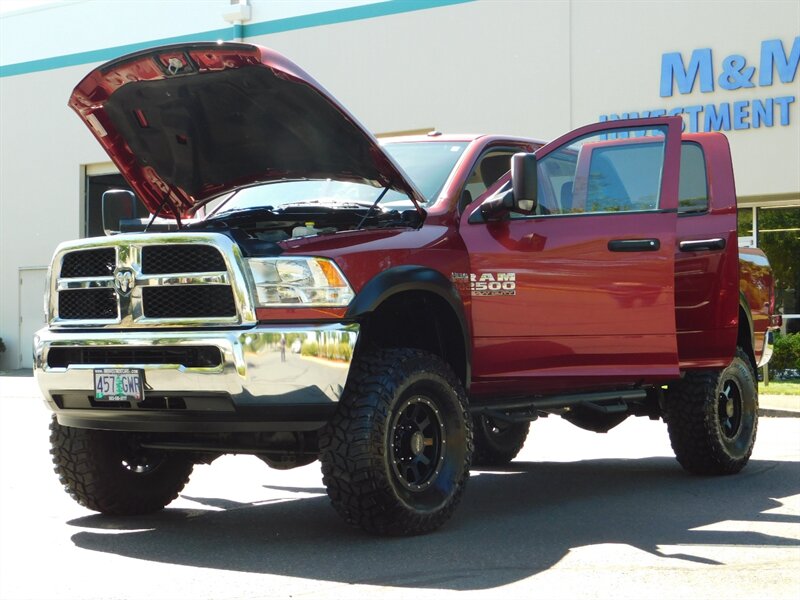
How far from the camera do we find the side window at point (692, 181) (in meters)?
8.31

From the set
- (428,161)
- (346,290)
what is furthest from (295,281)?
(428,161)

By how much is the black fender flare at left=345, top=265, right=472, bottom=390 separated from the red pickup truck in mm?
14

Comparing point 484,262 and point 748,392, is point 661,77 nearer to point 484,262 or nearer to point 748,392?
point 748,392

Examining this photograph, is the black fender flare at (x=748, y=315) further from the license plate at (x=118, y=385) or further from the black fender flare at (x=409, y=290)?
the license plate at (x=118, y=385)

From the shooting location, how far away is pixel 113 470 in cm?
684

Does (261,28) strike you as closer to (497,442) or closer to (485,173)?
(497,442)

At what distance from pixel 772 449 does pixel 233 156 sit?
231 inches

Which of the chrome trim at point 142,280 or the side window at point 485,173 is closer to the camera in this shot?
the chrome trim at point 142,280

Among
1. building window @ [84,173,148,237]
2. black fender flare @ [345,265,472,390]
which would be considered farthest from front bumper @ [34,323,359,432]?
building window @ [84,173,148,237]

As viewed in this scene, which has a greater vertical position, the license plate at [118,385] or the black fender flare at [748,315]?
the black fender flare at [748,315]

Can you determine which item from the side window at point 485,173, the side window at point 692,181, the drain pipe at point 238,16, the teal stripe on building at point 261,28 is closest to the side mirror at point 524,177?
the side window at point 485,173

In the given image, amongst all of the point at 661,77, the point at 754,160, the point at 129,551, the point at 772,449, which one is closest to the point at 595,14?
the point at 661,77

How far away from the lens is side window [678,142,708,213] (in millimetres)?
8312

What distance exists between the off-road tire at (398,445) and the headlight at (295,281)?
0.41 m
